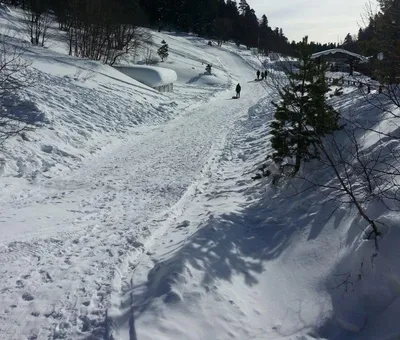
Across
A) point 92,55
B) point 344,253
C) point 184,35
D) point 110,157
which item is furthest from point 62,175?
point 184,35

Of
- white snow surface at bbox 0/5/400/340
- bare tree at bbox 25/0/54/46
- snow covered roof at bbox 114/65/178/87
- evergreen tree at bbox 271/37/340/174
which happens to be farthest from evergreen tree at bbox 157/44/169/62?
evergreen tree at bbox 271/37/340/174

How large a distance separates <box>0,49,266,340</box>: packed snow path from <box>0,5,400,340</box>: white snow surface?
0.02m

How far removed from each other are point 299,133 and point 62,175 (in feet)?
20.6

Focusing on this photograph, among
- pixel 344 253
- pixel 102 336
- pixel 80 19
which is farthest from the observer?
pixel 80 19

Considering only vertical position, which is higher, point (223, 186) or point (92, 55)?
point (92, 55)

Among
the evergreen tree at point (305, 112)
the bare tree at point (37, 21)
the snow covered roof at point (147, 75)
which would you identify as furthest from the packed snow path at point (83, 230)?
the bare tree at point (37, 21)

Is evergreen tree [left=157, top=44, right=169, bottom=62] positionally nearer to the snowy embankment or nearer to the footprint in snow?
the snowy embankment

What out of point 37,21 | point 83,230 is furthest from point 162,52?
point 83,230

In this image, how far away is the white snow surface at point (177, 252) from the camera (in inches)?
156

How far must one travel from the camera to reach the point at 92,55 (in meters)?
30.8

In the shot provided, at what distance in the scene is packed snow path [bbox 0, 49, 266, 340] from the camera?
4.07 meters

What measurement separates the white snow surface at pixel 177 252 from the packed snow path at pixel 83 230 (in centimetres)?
2

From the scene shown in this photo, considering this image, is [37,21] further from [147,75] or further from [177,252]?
[177,252]

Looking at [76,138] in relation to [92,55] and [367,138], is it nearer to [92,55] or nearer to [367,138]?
[367,138]
